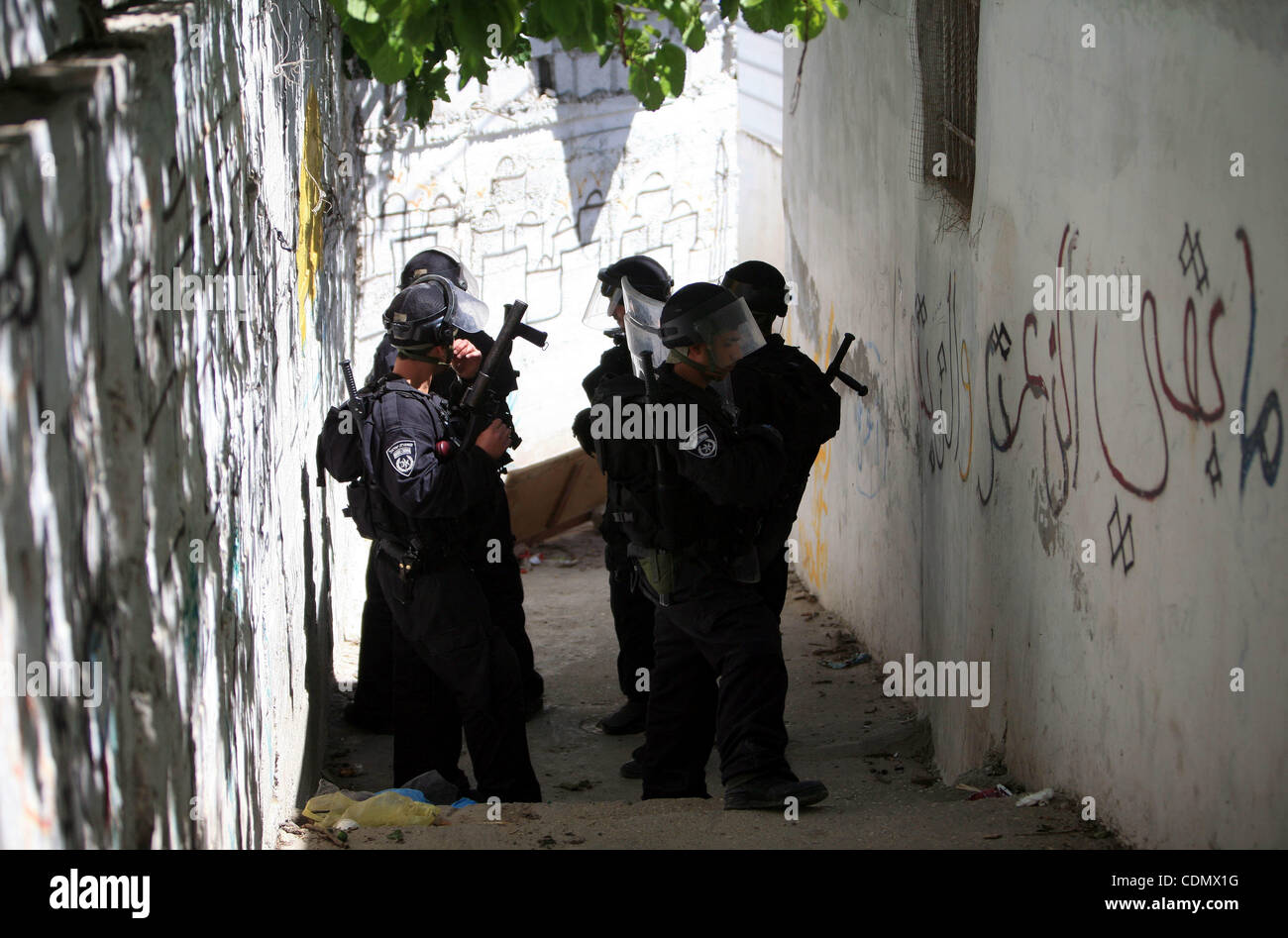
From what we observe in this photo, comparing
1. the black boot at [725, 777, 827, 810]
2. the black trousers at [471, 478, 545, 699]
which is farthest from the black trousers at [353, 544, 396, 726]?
the black boot at [725, 777, 827, 810]

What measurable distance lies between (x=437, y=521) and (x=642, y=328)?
95 cm

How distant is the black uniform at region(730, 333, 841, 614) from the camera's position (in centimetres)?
446

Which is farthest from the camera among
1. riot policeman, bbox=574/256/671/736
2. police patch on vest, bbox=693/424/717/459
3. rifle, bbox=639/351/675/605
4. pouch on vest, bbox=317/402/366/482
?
riot policeman, bbox=574/256/671/736

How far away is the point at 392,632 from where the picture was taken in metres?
5.19

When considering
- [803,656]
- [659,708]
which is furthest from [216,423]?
[803,656]

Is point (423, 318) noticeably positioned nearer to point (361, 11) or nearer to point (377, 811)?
point (361, 11)

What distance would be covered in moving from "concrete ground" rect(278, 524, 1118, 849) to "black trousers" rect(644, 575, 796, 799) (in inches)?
6.6

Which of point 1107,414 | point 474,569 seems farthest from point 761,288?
point 1107,414

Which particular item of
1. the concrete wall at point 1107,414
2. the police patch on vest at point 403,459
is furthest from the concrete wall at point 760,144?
the police patch on vest at point 403,459

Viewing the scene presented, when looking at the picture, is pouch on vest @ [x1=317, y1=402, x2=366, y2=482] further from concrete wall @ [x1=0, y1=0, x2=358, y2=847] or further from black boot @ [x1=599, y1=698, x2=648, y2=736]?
black boot @ [x1=599, y1=698, x2=648, y2=736]

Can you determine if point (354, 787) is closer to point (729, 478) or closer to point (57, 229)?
point (729, 478)

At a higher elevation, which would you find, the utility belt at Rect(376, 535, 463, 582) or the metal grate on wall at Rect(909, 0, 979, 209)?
the metal grate on wall at Rect(909, 0, 979, 209)

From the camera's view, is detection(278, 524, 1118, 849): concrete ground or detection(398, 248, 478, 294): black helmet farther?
detection(398, 248, 478, 294): black helmet

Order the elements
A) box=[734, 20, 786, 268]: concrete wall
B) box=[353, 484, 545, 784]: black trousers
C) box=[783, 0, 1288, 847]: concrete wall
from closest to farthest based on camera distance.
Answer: box=[783, 0, 1288, 847]: concrete wall → box=[353, 484, 545, 784]: black trousers → box=[734, 20, 786, 268]: concrete wall
